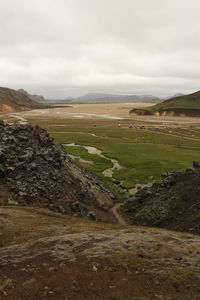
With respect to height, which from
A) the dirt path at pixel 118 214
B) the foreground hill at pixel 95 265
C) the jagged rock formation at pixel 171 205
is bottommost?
the dirt path at pixel 118 214

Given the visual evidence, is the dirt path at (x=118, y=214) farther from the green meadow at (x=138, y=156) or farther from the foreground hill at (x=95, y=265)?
the foreground hill at (x=95, y=265)

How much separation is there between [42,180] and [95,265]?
23265 millimetres

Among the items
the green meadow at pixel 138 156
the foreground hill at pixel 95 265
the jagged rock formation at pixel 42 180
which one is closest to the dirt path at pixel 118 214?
the jagged rock formation at pixel 42 180

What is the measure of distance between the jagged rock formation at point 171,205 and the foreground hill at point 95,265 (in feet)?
32.8

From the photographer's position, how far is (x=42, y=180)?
37.9m

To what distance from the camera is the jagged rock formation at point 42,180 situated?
3522cm

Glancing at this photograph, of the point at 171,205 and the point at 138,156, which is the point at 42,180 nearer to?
the point at 171,205

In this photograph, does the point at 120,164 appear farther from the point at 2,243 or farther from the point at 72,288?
the point at 72,288

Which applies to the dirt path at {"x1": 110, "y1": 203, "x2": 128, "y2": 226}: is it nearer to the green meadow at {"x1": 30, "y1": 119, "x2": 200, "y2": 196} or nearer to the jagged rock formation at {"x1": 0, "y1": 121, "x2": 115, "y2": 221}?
the jagged rock formation at {"x1": 0, "y1": 121, "x2": 115, "y2": 221}

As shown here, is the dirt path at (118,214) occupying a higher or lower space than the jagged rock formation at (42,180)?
lower

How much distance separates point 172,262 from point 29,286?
9699 millimetres

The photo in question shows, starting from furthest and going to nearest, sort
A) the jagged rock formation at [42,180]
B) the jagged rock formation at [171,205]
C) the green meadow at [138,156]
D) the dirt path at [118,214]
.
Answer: the green meadow at [138,156]
the dirt path at [118,214]
the jagged rock formation at [42,180]
the jagged rock formation at [171,205]

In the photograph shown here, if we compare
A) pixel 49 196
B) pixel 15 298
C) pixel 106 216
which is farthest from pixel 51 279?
pixel 106 216

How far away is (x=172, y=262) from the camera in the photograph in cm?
1717
